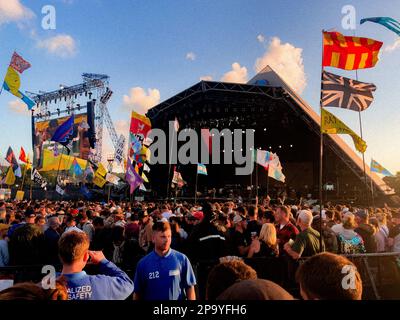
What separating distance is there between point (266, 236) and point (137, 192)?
32697 millimetres

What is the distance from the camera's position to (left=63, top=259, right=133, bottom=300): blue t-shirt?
255 centimetres

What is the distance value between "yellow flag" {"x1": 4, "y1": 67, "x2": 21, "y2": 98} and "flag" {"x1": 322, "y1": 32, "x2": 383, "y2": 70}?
13283 mm

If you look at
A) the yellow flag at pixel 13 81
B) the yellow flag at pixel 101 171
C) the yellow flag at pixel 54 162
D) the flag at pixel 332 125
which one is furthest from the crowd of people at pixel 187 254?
the yellow flag at pixel 54 162

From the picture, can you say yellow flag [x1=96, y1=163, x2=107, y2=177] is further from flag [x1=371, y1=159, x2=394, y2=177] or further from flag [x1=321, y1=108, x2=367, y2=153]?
flag [x1=371, y1=159, x2=394, y2=177]

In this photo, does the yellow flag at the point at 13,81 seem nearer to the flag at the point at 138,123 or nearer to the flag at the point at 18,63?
the flag at the point at 18,63

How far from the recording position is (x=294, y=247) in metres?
5.15

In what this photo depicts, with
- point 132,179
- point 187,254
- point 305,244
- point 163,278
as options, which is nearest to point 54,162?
point 132,179

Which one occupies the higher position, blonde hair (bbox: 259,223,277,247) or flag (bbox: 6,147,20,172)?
flag (bbox: 6,147,20,172)

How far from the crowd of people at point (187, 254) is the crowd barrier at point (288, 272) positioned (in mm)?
78

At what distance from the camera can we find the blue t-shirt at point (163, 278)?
350 cm

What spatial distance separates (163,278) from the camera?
11.6ft

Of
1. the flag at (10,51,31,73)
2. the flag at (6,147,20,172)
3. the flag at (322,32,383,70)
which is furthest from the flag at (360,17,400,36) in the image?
the flag at (6,147,20,172)

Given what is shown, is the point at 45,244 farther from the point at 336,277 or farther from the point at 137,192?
the point at 137,192
